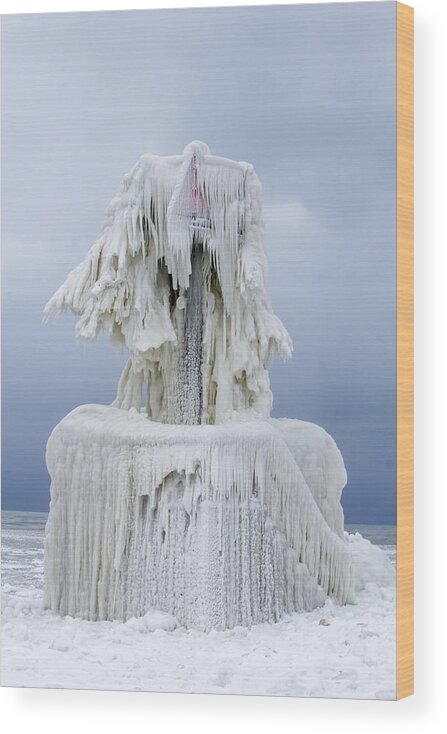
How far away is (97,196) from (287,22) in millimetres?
1114

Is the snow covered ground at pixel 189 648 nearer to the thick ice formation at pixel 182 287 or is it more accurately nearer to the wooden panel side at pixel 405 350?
the wooden panel side at pixel 405 350

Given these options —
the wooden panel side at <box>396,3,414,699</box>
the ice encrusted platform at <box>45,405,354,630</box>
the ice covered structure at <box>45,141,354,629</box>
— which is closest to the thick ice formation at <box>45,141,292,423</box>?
the ice covered structure at <box>45,141,354,629</box>

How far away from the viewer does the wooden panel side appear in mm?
6688

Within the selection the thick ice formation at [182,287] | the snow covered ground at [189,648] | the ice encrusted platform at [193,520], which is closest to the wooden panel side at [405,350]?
the snow covered ground at [189,648]

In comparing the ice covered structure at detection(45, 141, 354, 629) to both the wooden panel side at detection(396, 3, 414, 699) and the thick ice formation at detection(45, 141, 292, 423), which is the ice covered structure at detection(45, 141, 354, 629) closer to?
the thick ice formation at detection(45, 141, 292, 423)

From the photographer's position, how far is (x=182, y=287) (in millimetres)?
6980

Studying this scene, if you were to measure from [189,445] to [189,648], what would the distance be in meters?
0.87

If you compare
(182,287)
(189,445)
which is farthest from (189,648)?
(182,287)

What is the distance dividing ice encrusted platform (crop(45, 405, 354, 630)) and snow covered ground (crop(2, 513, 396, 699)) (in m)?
0.07

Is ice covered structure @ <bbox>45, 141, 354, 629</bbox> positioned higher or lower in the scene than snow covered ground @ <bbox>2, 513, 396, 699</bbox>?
higher

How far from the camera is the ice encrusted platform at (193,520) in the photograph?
22.4 ft

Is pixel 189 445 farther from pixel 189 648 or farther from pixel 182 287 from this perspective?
pixel 189 648

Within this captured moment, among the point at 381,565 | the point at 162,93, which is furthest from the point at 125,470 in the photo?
the point at 162,93

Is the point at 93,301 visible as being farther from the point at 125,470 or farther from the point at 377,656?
the point at 377,656
